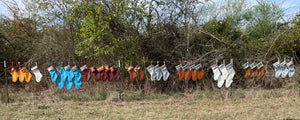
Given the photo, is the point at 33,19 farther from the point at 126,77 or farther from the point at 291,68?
the point at 291,68

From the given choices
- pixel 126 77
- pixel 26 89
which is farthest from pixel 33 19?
pixel 126 77

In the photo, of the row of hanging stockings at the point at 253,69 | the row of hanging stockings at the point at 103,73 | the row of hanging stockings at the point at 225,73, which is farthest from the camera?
the row of hanging stockings at the point at 253,69

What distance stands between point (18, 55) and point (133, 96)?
16.8ft

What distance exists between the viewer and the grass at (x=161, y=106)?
4914 mm

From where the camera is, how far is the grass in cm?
491

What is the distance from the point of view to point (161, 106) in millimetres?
5918

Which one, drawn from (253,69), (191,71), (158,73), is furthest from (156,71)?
(253,69)

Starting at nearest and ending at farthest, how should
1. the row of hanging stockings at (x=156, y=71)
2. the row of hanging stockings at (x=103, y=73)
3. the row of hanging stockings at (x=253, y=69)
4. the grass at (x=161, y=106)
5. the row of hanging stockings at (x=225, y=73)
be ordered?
1. the grass at (x=161, y=106)
2. the row of hanging stockings at (x=103, y=73)
3. the row of hanging stockings at (x=225, y=73)
4. the row of hanging stockings at (x=156, y=71)
5. the row of hanging stockings at (x=253, y=69)

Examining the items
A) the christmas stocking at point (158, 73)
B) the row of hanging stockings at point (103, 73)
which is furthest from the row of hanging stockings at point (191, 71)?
the row of hanging stockings at point (103, 73)

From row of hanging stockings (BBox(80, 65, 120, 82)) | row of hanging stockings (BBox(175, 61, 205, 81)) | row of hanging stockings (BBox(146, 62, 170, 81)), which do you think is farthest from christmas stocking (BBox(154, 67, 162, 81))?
row of hanging stockings (BBox(80, 65, 120, 82))

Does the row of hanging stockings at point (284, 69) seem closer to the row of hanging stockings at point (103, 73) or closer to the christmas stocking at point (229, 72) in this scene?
the christmas stocking at point (229, 72)

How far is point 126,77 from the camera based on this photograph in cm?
815

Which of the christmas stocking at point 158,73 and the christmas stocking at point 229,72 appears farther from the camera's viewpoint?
the christmas stocking at point 158,73

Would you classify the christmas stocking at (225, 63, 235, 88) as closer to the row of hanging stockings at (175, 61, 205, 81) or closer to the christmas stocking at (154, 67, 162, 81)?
the row of hanging stockings at (175, 61, 205, 81)
